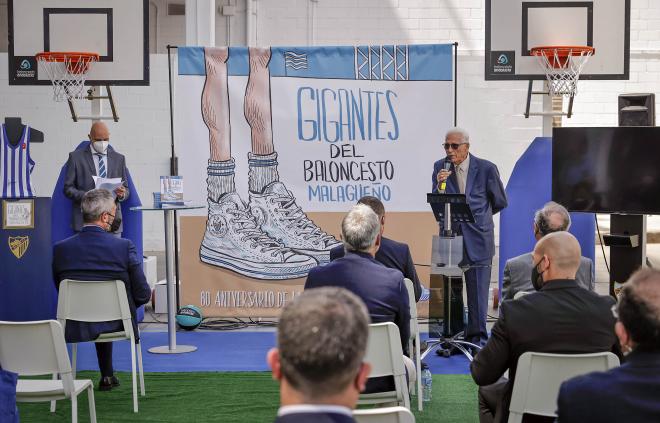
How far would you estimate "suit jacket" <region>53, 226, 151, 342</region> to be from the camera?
4.70 m

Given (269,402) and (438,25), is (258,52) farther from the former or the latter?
(438,25)

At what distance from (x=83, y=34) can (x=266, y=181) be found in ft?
6.06

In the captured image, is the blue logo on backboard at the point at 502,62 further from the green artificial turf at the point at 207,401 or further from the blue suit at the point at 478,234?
→ the green artificial turf at the point at 207,401

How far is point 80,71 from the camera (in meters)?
7.11

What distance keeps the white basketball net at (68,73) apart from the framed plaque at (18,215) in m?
1.07

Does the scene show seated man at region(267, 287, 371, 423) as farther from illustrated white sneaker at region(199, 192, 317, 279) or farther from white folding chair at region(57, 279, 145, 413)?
illustrated white sneaker at region(199, 192, 317, 279)

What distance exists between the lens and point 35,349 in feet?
12.2

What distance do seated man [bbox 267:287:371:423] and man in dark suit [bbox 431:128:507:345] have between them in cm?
455

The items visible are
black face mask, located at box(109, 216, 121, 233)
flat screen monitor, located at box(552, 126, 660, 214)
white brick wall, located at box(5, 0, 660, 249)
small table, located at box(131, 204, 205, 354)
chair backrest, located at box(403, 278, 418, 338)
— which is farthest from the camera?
white brick wall, located at box(5, 0, 660, 249)

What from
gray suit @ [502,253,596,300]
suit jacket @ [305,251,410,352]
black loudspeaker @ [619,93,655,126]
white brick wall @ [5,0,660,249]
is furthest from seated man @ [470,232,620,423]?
white brick wall @ [5,0,660,249]

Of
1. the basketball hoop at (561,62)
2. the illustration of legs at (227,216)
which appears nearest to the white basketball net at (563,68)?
the basketball hoop at (561,62)

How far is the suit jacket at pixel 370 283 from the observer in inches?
139

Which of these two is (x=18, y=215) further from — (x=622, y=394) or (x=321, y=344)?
(x=321, y=344)

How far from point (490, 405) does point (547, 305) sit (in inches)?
24.8
